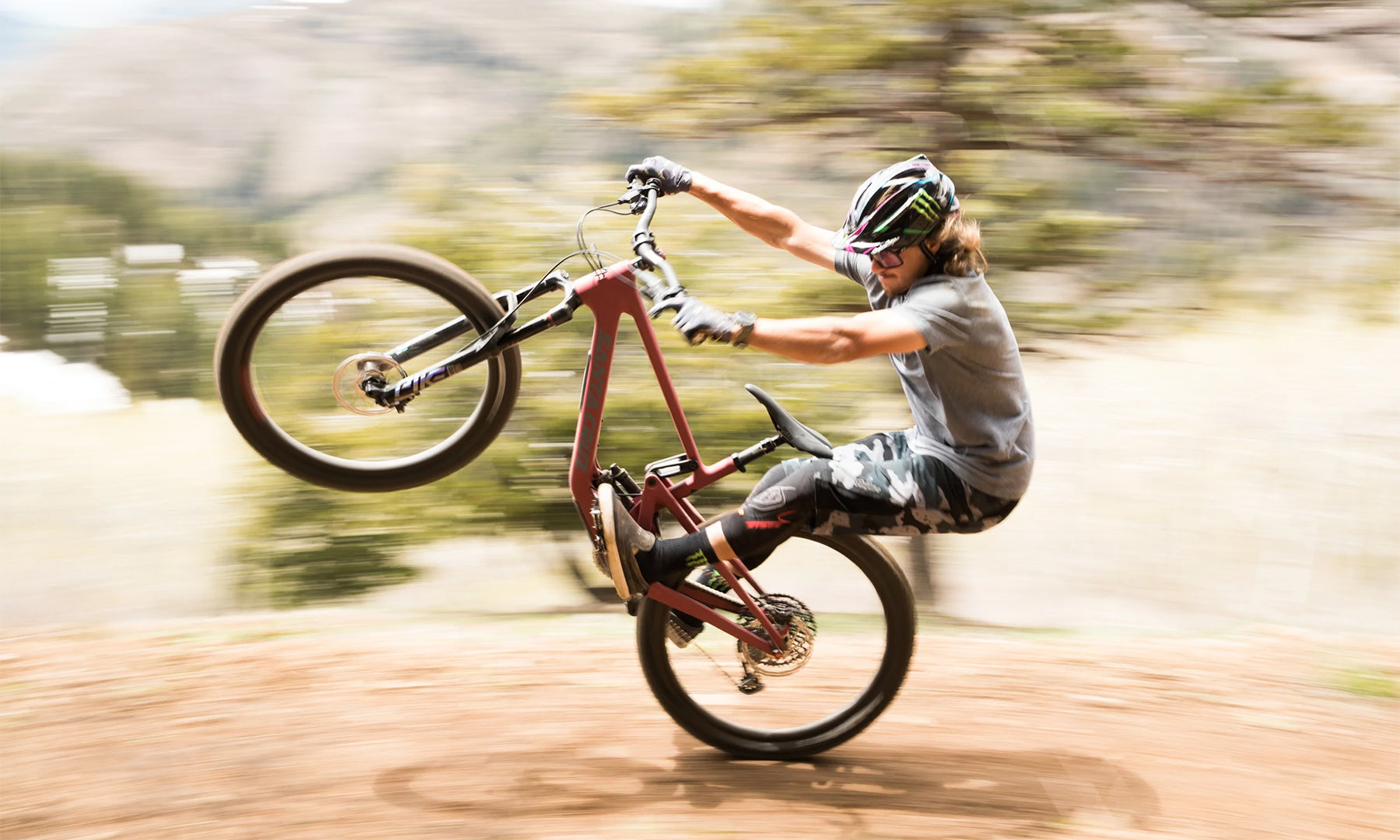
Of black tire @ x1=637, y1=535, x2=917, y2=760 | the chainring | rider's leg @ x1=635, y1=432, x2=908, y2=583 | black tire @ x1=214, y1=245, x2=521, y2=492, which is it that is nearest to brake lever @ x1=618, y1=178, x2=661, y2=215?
black tire @ x1=214, y1=245, x2=521, y2=492

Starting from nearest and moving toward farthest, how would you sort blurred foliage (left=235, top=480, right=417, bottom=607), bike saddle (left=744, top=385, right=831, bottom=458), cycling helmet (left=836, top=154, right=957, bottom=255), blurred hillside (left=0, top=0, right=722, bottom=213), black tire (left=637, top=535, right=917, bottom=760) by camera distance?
cycling helmet (left=836, top=154, right=957, bottom=255)
bike saddle (left=744, top=385, right=831, bottom=458)
black tire (left=637, top=535, right=917, bottom=760)
blurred foliage (left=235, top=480, right=417, bottom=607)
blurred hillside (left=0, top=0, right=722, bottom=213)

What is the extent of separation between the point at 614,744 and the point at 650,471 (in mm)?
1090

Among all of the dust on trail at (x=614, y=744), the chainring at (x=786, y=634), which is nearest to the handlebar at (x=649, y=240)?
the chainring at (x=786, y=634)

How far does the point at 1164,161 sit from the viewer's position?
16.7 feet

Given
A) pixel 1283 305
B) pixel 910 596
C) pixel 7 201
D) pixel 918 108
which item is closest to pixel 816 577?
pixel 910 596

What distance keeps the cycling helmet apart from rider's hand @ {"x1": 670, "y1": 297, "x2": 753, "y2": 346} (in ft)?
1.74

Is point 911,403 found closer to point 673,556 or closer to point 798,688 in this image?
point 673,556

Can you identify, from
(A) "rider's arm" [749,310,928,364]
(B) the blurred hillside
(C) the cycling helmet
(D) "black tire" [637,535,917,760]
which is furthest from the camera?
(B) the blurred hillside

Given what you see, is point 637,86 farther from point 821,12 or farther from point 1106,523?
point 1106,523

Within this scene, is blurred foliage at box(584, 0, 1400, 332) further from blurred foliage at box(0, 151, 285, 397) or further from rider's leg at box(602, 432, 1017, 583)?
blurred foliage at box(0, 151, 285, 397)

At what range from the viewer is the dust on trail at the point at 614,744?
3.02m

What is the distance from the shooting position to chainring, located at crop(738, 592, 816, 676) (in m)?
3.19

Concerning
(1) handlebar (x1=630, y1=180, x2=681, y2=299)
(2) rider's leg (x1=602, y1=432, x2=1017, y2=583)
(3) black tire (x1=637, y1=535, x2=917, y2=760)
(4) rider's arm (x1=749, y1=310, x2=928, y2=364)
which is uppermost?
(1) handlebar (x1=630, y1=180, x2=681, y2=299)

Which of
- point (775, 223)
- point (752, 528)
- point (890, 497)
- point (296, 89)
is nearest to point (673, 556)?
point (752, 528)
